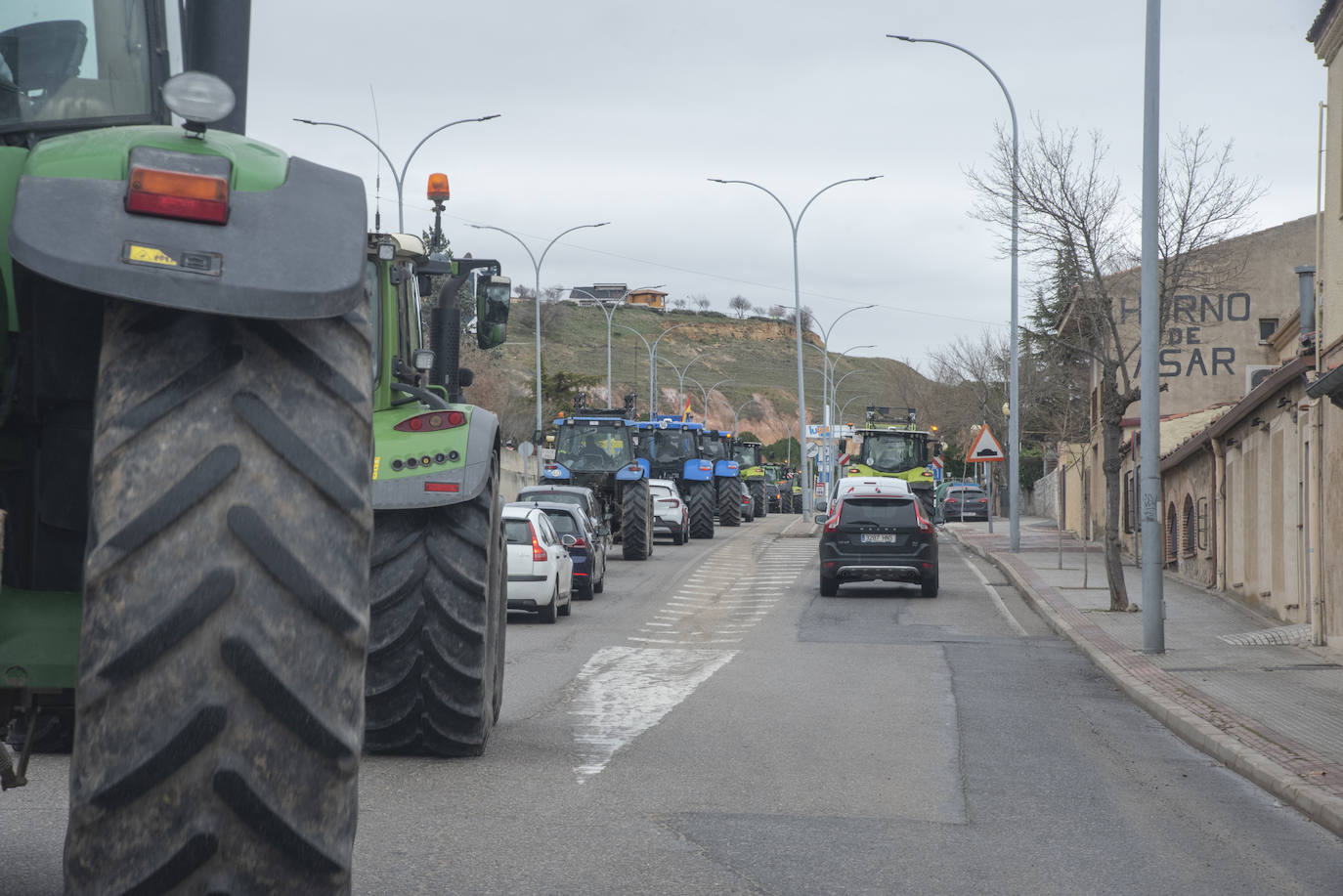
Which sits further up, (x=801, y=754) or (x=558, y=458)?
(x=558, y=458)

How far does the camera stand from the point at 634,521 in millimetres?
34125

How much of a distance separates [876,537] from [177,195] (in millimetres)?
23115

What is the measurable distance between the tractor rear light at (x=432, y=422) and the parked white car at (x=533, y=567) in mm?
10703

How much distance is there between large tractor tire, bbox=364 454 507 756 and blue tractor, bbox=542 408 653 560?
25.1 m

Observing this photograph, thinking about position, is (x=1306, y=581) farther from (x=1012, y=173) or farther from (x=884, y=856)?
(x=884, y=856)

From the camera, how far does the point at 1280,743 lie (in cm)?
1051

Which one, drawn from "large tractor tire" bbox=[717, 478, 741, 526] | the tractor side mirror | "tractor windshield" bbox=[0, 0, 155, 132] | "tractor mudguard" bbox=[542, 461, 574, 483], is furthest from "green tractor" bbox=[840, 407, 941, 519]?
"tractor windshield" bbox=[0, 0, 155, 132]

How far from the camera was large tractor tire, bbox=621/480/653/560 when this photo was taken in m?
34.1

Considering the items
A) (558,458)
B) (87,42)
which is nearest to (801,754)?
(87,42)

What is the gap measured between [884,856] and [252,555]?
467 cm

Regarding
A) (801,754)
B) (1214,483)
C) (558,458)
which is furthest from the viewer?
(558,458)

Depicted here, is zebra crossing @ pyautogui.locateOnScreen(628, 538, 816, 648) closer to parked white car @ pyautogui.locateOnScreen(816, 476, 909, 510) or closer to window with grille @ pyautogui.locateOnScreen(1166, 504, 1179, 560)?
parked white car @ pyautogui.locateOnScreen(816, 476, 909, 510)

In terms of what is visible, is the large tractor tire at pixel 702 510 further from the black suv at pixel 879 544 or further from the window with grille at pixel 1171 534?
the black suv at pixel 879 544

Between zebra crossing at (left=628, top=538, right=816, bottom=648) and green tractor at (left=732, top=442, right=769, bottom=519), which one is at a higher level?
green tractor at (left=732, top=442, right=769, bottom=519)
